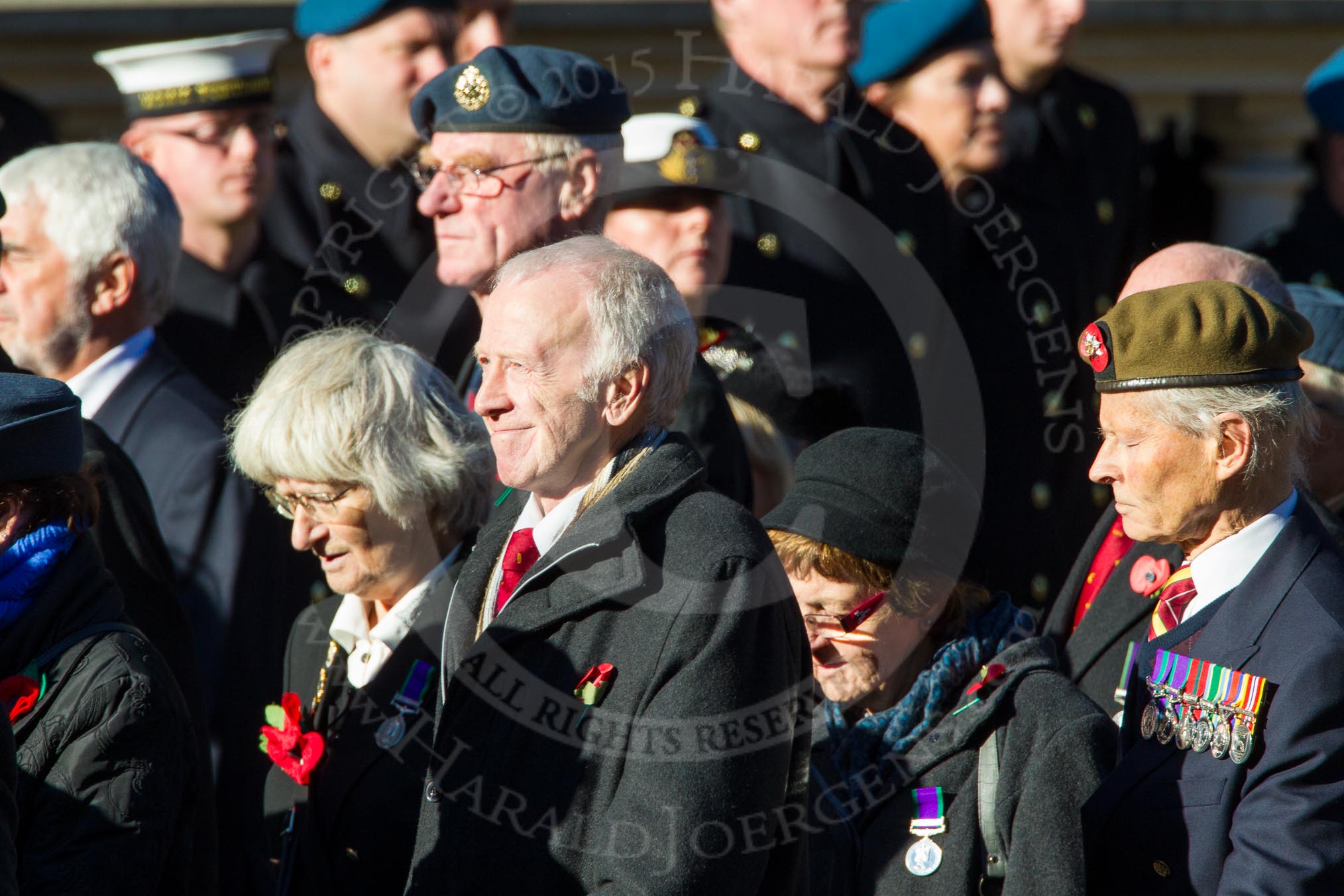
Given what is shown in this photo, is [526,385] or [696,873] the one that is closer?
[696,873]

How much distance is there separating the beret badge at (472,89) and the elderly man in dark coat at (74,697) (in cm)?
140

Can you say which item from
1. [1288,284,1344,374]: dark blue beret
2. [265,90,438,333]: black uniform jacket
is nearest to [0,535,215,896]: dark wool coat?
[1288,284,1344,374]: dark blue beret

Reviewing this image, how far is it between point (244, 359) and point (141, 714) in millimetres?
2873

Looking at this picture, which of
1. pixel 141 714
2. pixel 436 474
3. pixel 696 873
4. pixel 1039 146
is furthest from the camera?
pixel 1039 146

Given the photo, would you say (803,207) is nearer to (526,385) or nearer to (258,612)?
(258,612)

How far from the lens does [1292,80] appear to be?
6781 millimetres

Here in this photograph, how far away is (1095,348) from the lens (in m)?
2.69

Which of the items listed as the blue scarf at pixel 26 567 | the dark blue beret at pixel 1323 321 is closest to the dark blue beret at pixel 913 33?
the dark blue beret at pixel 1323 321

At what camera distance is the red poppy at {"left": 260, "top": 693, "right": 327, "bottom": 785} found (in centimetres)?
304

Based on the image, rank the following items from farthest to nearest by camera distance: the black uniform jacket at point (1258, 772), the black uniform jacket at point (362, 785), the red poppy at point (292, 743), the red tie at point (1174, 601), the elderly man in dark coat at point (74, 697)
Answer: the red poppy at point (292, 743)
the black uniform jacket at point (362, 785)
the red tie at point (1174, 601)
the elderly man in dark coat at point (74, 697)
the black uniform jacket at point (1258, 772)

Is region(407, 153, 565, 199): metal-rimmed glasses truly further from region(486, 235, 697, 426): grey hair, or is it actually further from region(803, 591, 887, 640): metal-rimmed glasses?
region(803, 591, 887, 640): metal-rimmed glasses

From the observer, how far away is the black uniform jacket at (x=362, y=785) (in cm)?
291

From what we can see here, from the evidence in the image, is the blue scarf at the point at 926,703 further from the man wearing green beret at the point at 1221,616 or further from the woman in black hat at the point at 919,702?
the man wearing green beret at the point at 1221,616

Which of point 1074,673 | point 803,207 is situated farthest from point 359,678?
point 803,207
